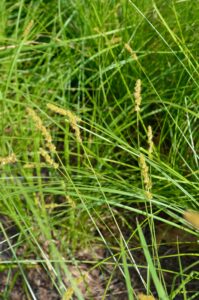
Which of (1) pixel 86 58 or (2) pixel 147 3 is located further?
(1) pixel 86 58

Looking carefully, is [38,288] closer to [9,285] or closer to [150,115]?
[9,285]

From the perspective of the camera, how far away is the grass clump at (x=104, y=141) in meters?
1.35

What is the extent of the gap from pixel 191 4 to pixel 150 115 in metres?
0.30

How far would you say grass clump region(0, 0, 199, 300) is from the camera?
4.42ft

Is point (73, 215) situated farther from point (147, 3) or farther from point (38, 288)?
point (147, 3)

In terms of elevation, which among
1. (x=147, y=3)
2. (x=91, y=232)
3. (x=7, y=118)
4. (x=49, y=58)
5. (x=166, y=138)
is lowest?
(x=91, y=232)

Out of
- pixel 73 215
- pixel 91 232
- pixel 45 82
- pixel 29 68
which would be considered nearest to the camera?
pixel 73 215

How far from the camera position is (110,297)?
4.51 feet

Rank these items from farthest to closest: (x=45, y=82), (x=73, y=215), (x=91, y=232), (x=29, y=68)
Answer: (x=29, y=68)
(x=45, y=82)
(x=91, y=232)
(x=73, y=215)

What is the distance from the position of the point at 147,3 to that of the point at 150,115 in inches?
11.1

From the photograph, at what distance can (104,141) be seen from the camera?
148 cm

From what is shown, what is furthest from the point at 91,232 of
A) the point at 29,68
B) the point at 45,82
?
the point at 29,68

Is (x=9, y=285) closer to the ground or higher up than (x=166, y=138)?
closer to the ground

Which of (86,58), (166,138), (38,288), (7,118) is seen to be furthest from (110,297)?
(86,58)
